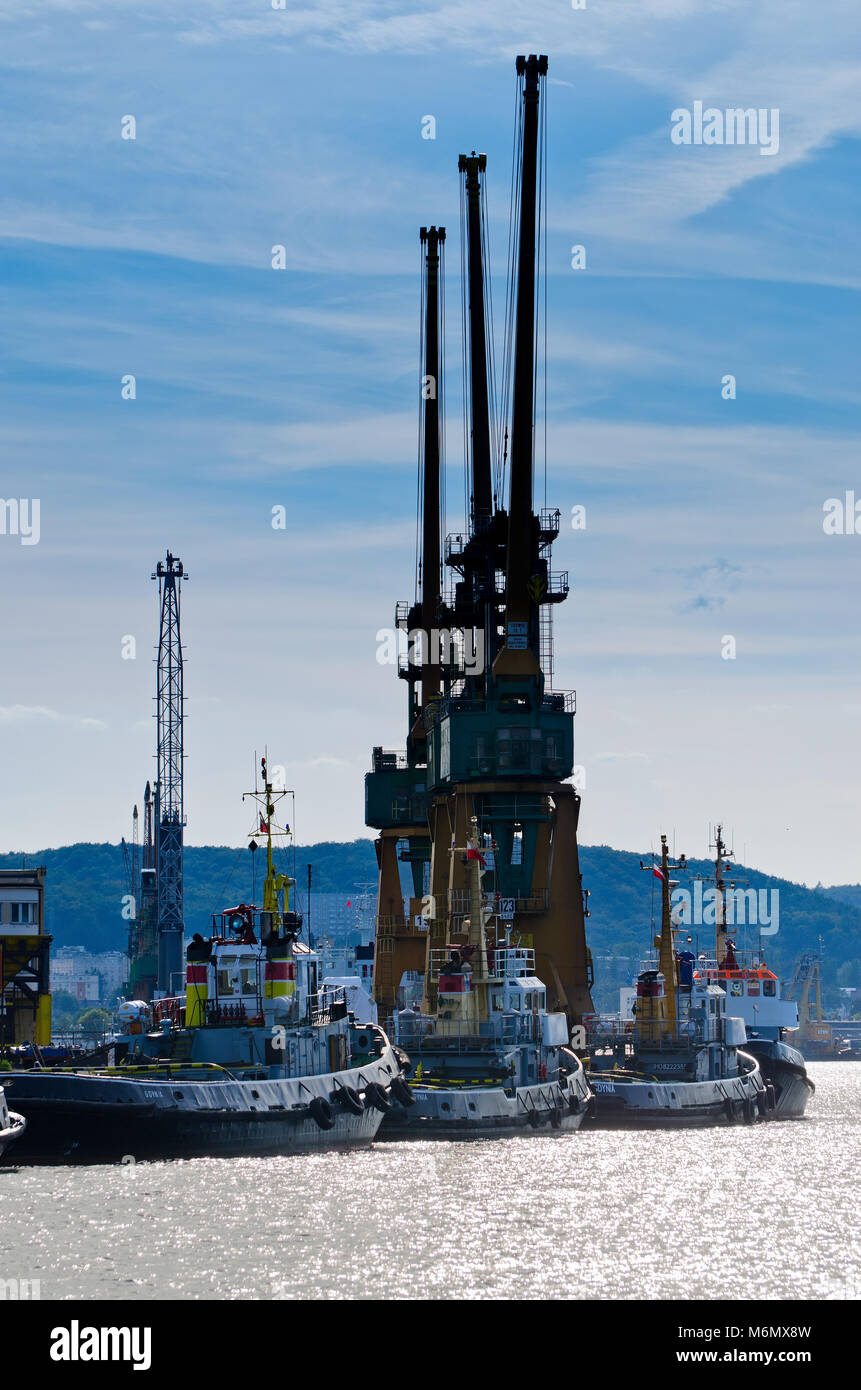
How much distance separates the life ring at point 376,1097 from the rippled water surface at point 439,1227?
187cm

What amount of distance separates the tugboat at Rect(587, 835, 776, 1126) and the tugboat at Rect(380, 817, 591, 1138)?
19.7 ft

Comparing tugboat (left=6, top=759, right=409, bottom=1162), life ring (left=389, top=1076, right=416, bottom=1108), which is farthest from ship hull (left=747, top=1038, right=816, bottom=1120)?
life ring (left=389, top=1076, right=416, bottom=1108)

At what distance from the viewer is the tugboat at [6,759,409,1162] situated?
227 feet

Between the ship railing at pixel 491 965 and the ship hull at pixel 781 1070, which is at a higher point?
the ship railing at pixel 491 965

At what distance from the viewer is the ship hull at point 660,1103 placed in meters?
92.1

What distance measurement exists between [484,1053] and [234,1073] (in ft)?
49.7

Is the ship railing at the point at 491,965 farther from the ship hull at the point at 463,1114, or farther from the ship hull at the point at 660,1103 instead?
the ship hull at the point at 660,1103

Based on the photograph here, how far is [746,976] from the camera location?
12362 centimetres

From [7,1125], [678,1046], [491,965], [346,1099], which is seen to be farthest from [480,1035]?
[7,1125]

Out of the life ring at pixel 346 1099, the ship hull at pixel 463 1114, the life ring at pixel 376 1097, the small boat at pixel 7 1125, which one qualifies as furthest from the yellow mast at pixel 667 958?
the small boat at pixel 7 1125

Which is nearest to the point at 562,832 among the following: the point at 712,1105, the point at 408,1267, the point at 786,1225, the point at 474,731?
the point at 474,731

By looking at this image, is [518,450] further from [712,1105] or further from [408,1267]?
[408,1267]

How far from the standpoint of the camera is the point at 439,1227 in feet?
185
